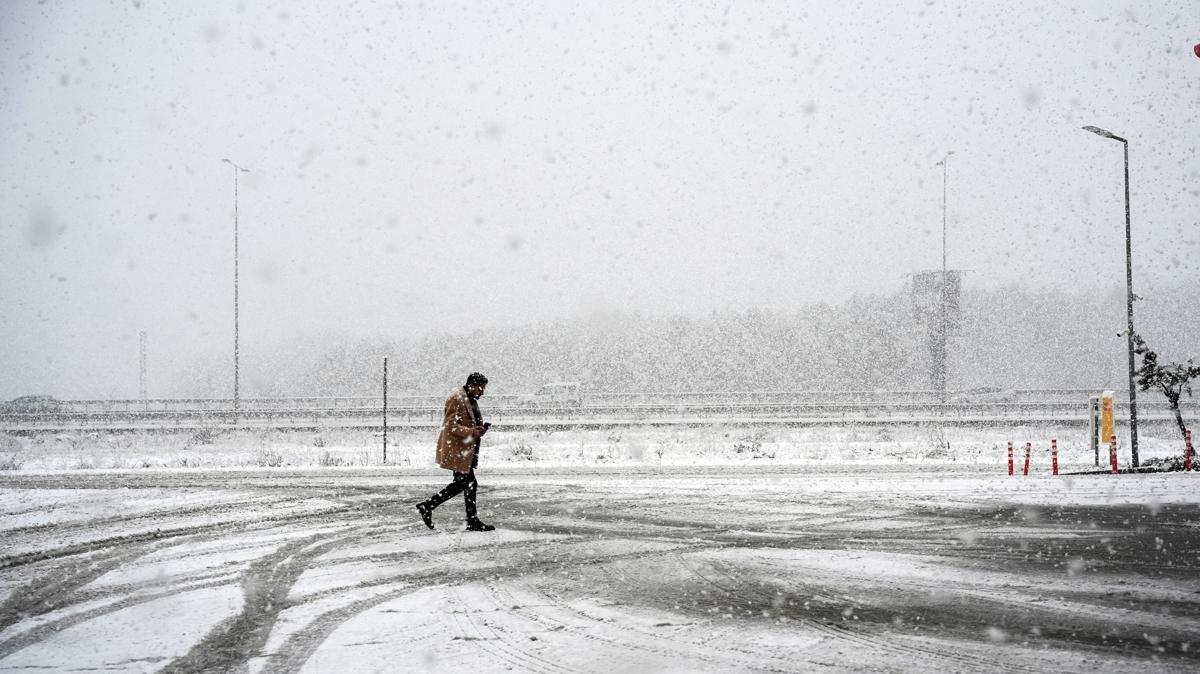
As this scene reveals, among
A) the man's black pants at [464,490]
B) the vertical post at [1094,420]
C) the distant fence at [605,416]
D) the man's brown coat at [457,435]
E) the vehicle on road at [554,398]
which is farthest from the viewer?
the vehicle on road at [554,398]

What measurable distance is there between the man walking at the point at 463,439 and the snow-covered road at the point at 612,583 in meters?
0.50

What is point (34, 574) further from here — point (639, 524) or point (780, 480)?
point (780, 480)

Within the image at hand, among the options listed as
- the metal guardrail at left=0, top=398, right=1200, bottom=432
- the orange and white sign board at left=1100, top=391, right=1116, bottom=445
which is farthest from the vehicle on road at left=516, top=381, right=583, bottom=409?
the orange and white sign board at left=1100, top=391, right=1116, bottom=445

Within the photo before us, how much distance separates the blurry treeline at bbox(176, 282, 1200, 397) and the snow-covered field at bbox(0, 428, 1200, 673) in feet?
188

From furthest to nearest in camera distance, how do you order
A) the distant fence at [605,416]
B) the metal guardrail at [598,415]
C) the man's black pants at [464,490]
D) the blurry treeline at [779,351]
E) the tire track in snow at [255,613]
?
the blurry treeline at [779,351] < the metal guardrail at [598,415] < the distant fence at [605,416] < the man's black pants at [464,490] < the tire track in snow at [255,613]

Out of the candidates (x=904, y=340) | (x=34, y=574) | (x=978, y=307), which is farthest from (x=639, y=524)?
(x=978, y=307)

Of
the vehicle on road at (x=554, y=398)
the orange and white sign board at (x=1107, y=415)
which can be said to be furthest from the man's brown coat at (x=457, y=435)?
the vehicle on road at (x=554, y=398)

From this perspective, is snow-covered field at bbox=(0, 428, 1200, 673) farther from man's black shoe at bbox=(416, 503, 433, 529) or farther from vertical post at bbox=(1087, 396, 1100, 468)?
vertical post at bbox=(1087, 396, 1100, 468)

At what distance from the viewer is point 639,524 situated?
1128 cm

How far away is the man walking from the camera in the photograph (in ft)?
33.9

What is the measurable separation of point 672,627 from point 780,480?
1104 centimetres

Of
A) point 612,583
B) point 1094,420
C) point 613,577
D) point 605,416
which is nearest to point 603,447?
point 605,416

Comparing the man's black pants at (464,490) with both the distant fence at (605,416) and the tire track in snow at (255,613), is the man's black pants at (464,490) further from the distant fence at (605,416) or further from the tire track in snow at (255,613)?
the distant fence at (605,416)

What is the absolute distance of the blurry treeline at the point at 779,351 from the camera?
74.2 metres
